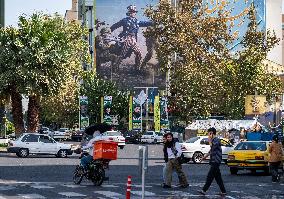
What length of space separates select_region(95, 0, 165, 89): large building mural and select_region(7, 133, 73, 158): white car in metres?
109

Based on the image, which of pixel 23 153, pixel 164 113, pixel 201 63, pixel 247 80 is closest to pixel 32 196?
pixel 23 153

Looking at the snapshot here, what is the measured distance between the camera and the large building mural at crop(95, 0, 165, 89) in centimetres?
16088

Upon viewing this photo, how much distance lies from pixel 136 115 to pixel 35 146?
2110 inches

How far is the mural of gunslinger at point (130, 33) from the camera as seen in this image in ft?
533

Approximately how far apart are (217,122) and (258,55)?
23.2 metres

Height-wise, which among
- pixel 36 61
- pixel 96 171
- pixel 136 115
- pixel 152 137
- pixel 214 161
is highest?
pixel 36 61

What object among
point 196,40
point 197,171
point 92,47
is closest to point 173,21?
point 196,40

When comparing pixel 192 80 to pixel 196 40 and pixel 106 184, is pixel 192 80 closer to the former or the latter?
pixel 196 40

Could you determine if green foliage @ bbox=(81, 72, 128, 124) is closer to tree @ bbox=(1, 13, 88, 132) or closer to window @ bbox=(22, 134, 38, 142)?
tree @ bbox=(1, 13, 88, 132)

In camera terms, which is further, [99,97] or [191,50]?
[99,97]

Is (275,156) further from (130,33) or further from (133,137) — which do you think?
(130,33)

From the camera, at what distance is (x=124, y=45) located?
16250 cm

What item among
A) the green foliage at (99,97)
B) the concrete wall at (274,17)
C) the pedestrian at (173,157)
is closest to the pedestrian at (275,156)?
the pedestrian at (173,157)

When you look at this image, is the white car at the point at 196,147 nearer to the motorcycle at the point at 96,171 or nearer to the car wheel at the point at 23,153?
the car wheel at the point at 23,153
